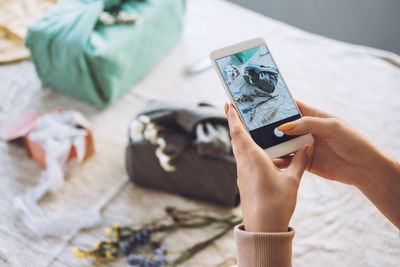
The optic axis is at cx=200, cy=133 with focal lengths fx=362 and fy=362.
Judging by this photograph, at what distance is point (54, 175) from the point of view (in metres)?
1.10

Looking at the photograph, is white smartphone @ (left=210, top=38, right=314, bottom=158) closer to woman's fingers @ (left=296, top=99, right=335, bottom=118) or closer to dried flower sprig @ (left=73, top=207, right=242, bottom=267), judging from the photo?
woman's fingers @ (left=296, top=99, right=335, bottom=118)

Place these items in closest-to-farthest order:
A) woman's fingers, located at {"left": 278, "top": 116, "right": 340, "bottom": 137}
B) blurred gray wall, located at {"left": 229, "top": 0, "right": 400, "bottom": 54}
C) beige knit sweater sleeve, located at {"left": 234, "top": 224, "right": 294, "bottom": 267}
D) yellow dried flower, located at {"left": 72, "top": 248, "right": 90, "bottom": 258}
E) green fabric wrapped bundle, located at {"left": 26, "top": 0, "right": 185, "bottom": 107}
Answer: beige knit sweater sleeve, located at {"left": 234, "top": 224, "right": 294, "bottom": 267} → woman's fingers, located at {"left": 278, "top": 116, "right": 340, "bottom": 137} → yellow dried flower, located at {"left": 72, "top": 248, "right": 90, "bottom": 258} → green fabric wrapped bundle, located at {"left": 26, "top": 0, "right": 185, "bottom": 107} → blurred gray wall, located at {"left": 229, "top": 0, "right": 400, "bottom": 54}

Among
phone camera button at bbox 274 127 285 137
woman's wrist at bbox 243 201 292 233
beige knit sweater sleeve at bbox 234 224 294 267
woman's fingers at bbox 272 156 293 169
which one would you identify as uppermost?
phone camera button at bbox 274 127 285 137

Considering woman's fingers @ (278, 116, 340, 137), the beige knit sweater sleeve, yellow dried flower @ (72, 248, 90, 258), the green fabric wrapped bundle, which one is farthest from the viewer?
the green fabric wrapped bundle

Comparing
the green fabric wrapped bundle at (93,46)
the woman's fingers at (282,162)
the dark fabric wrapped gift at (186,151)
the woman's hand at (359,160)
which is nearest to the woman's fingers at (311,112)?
the woman's hand at (359,160)

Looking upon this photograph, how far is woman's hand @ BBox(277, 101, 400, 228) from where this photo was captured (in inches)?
27.8

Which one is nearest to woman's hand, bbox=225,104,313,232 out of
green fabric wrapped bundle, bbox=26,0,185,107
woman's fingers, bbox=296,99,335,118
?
woman's fingers, bbox=296,99,335,118

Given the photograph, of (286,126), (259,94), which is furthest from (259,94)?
(286,126)

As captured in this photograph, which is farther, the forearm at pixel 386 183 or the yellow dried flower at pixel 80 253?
the yellow dried flower at pixel 80 253

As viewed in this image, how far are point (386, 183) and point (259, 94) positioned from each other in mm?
312

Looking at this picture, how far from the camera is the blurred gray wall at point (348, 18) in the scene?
5.93ft

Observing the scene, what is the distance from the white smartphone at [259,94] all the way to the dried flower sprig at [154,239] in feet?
1.20

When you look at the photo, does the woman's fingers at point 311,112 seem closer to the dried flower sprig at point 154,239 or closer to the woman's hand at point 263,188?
the woman's hand at point 263,188

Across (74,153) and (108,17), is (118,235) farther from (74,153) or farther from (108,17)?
(108,17)
